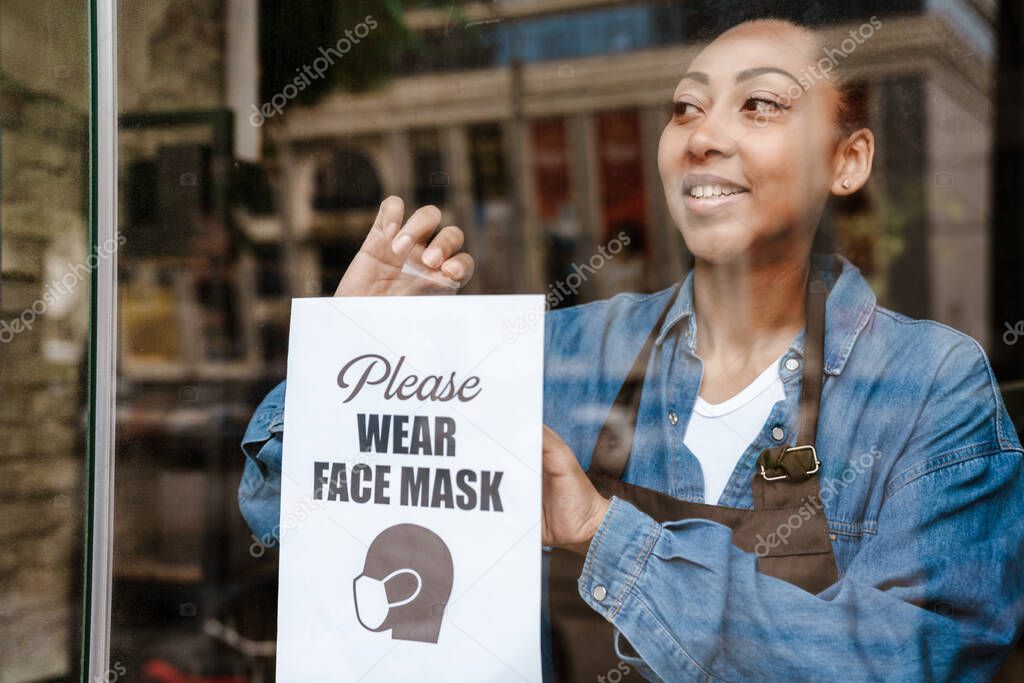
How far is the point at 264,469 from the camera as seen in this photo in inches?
76.5

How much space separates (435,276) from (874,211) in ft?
3.00

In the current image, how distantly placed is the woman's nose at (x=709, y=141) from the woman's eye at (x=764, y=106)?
0.06m

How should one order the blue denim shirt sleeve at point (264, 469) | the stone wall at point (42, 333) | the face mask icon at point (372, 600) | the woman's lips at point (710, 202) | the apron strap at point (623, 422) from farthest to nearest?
the stone wall at point (42, 333) → the blue denim shirt sleeve at point (264, 469) → the face mask icon at point (372, 600) → the apron strap at point (623, 422) → the woman's lips at point (710, 202)

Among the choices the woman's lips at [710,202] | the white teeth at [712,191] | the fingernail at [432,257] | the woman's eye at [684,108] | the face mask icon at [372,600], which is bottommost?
the face mask icon at [372,600]

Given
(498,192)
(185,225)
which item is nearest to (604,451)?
(498,192)

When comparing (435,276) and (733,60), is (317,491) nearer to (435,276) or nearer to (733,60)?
(435,276)

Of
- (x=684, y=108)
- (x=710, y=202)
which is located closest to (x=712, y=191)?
(x=710, y=202)

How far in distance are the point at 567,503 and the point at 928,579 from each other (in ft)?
2.27

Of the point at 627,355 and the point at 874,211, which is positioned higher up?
the point at 874,211

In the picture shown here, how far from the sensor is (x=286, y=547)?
6.20ft

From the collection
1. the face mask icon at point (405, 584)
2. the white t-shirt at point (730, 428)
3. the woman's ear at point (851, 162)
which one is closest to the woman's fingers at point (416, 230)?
the face mask icon at point (405, 584)

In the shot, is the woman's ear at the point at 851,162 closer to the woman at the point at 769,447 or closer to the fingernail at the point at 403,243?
the woman at the point at 769,447

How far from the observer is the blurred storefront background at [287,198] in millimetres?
1517

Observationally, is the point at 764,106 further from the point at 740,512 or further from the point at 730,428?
the point at 740,512
